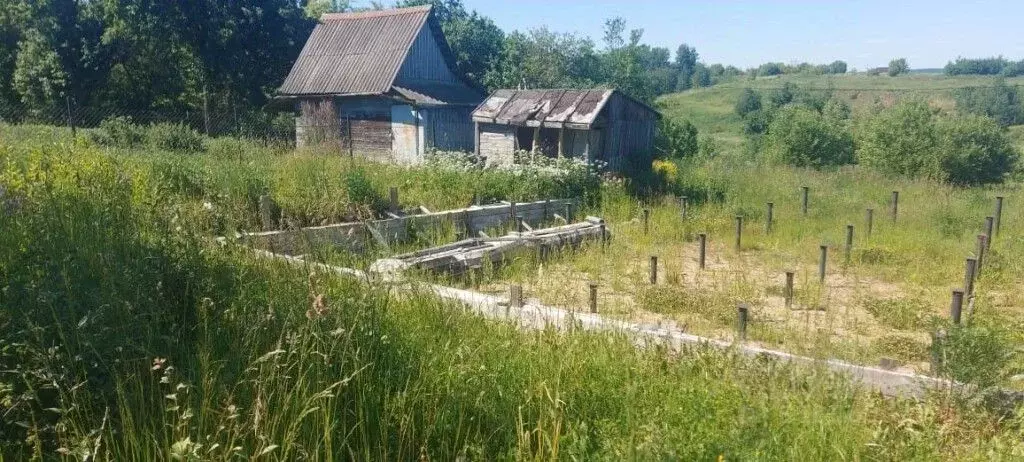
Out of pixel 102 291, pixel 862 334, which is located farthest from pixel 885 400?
pixel 102 291

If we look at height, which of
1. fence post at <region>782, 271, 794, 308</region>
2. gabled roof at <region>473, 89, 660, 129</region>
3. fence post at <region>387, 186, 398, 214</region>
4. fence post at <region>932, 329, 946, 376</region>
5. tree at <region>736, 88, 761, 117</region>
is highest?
tree at <region>736, 88, 761, 117</region>

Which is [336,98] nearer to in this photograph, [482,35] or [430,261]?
[482,35]

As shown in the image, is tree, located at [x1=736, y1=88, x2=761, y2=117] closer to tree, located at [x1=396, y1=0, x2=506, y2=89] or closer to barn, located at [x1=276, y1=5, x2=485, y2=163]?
tree, located at [x1=396, y1=0, x2=506, y2=89]

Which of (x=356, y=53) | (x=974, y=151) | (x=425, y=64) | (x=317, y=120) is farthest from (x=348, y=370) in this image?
(x=974, y=151)

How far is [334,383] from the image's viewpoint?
107 inches

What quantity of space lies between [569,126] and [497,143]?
8.48ft

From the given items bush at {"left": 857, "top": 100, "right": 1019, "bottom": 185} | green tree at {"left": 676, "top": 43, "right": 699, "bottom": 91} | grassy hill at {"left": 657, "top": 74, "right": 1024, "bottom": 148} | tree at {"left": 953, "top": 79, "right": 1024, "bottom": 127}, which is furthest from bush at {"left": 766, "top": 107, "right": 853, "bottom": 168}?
green tree at {"left": 676, "top": 43, "right": 699, "bottom": 91}

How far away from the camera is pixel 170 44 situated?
1041 inches

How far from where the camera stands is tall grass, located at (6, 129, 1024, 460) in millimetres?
2740

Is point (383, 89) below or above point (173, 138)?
above

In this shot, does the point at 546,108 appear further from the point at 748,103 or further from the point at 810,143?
the point at 748,103

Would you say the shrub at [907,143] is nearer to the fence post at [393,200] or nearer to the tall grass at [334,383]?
the fence post at [393,200]

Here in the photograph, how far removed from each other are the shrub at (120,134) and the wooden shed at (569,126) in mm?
8052

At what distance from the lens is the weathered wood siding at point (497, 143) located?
17.5 meters
